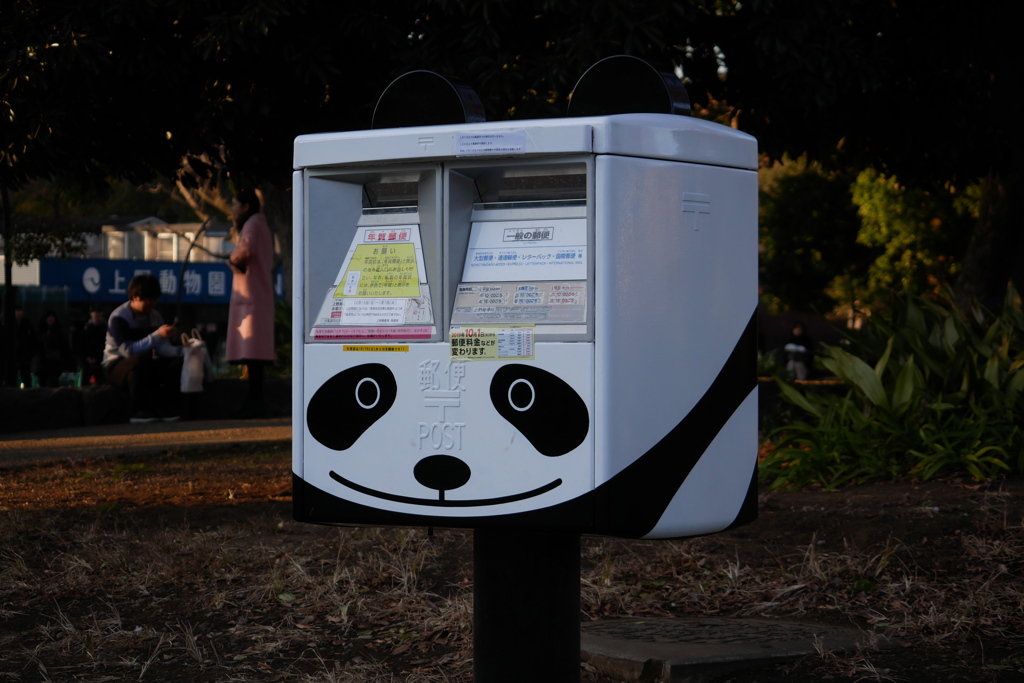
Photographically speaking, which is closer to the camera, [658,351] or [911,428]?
[658,351]

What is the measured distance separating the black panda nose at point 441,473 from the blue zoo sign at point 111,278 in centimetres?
2643

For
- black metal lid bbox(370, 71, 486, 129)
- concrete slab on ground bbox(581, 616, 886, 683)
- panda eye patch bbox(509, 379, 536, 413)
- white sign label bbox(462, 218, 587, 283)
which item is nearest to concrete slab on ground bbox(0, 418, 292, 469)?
concrete slab on ground bbox(581, 616, 886, 683)

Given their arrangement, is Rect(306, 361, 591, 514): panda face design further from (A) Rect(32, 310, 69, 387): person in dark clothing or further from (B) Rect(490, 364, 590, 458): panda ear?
(A) Rect(32, 310, 69, 387): person in dark clothing

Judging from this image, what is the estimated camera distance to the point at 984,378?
268 inches

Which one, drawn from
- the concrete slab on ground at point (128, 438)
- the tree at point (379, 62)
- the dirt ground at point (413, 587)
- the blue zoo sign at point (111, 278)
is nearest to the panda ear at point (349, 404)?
the dirt ground at point (413, 587)

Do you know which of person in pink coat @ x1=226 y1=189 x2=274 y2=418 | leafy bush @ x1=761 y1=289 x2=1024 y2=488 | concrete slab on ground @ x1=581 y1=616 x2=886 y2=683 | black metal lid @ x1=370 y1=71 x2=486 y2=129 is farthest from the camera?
person in pink coat @ x1=226 y1=189 x2=274 y2=418

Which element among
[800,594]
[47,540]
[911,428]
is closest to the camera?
[800,594]

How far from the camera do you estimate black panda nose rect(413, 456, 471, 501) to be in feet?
9.09

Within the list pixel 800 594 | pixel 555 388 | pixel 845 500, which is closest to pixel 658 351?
pixel 555 388

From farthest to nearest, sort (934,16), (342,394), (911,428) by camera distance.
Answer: (934,16) < (911,428) < (342,394)

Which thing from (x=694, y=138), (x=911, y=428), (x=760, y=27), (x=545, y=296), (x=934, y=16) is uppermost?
(x=934, y=16)

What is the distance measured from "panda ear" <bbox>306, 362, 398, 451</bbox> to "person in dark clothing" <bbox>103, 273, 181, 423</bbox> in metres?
8.05

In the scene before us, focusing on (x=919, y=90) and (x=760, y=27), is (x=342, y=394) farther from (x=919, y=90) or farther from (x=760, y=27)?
(x=919, y=90)

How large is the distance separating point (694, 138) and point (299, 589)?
2.86 meters
